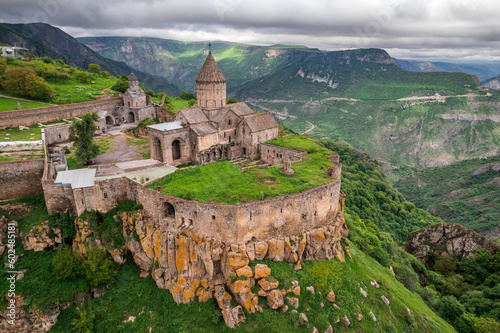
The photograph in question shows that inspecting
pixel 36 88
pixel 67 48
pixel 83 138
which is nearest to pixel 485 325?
pixel 83 138

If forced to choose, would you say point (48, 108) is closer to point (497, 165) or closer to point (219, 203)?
point (219, 203)

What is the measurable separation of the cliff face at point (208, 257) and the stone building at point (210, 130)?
10.3m

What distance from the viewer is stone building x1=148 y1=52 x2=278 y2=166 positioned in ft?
105

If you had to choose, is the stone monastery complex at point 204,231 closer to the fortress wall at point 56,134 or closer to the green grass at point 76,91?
the fortress wall at point 56,134

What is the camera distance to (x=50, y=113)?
128 feet

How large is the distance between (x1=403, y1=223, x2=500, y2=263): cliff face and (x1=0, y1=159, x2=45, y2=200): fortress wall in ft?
148

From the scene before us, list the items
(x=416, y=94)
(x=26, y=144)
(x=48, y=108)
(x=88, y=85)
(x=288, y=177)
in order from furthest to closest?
(x=416, y=94), (x=88, y=85), (x=48, y=108), (x=26, y=144), (x=288, y=177)

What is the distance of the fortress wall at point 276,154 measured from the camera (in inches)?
1278

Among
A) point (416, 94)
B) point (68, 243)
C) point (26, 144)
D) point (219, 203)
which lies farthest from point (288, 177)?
point (416, 94)

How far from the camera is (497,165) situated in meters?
77.6

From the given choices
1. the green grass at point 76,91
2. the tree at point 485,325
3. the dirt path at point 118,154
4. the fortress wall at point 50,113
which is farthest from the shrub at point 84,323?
the green grass at point 76,91

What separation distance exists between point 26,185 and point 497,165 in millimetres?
97272

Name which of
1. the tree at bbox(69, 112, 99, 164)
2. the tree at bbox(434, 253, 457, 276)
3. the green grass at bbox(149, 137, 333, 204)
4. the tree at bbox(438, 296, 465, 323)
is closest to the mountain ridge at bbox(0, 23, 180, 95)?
the tree at bbox(69, 112, 99, 164)

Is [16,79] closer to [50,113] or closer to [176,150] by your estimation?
[50,113]
